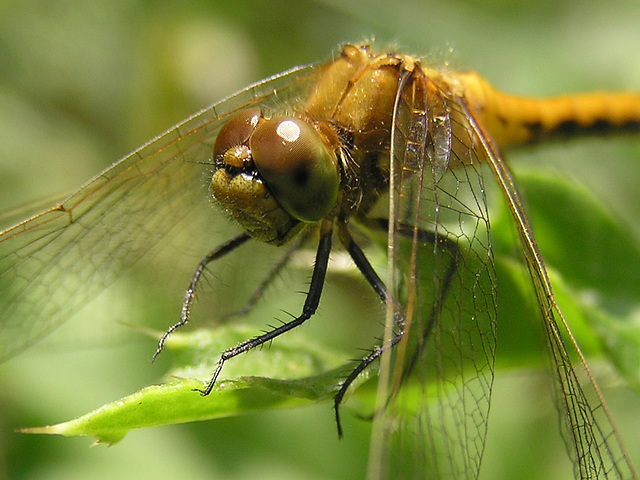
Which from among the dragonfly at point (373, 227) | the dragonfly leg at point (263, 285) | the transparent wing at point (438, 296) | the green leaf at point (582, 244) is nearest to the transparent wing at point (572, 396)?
the dragonfly at point (373, 227)

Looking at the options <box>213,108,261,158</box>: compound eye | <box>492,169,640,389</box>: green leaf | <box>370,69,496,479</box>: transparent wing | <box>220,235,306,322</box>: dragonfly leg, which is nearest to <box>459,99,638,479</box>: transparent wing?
<box>370,69,496,479</box>: transparent wing

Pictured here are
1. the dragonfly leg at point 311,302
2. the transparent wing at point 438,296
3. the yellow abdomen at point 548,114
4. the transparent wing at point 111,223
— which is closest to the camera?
the transparent wing at point 438,296

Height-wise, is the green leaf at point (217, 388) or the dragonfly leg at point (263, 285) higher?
the dragonfly leg at point (263, 285)

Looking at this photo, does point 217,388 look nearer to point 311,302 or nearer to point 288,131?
point 311,302

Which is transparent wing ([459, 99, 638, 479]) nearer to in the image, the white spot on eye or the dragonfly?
the dragonfly

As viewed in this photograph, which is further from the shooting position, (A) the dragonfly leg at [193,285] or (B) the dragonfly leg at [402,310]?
(A) the dragonfly leg at [193,285]

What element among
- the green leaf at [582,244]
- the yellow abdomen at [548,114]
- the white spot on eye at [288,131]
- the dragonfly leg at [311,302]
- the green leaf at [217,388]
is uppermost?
the yellow abdomen at [548,114]

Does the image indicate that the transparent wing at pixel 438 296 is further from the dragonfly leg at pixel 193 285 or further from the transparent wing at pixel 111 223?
the dragonfly leg at pixel 193 285

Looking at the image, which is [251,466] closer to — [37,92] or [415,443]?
[415,443]

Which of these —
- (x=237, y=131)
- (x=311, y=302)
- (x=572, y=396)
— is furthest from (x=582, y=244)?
(x=237, y=131)
